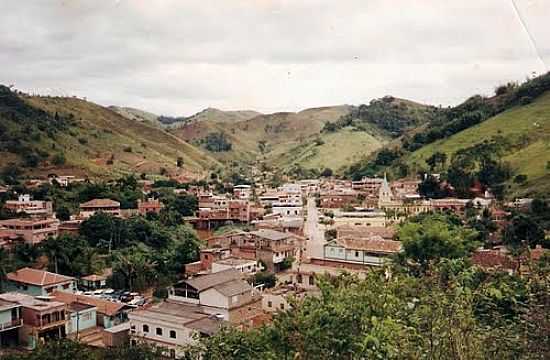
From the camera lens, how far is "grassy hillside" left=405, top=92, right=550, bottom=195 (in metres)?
26.9

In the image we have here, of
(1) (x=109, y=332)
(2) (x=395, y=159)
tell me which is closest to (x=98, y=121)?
(2) (x=395, y=159)

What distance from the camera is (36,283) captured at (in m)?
15.6

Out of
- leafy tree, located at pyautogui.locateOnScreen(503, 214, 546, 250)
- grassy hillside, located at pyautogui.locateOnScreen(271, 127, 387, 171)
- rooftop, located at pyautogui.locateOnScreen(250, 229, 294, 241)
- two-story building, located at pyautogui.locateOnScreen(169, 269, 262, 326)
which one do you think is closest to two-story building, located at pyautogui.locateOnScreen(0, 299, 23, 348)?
two-story building, located at pyautogui.locateOnScreen(169, 269, 262, 326)

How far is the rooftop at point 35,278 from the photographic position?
51.4 feet

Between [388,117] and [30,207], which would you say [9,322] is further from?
[388,117]

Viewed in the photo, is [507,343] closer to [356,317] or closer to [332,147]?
[356,317]

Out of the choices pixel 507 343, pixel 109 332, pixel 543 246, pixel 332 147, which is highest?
pixel 332 147

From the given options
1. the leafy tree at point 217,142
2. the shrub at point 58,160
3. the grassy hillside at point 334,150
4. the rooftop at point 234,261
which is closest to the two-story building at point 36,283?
the rooftop at point 234,261

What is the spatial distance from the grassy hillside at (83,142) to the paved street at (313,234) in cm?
1417

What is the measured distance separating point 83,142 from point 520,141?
29113 mm

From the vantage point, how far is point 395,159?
41844mm

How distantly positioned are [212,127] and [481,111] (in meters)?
44.7

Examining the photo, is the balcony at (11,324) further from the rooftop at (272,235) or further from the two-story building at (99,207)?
the two-story building at (99,207)

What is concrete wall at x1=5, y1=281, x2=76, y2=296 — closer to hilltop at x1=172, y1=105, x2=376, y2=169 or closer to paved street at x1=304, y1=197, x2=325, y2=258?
paved street at x1=304, y1=197, x2=325, y2=258
